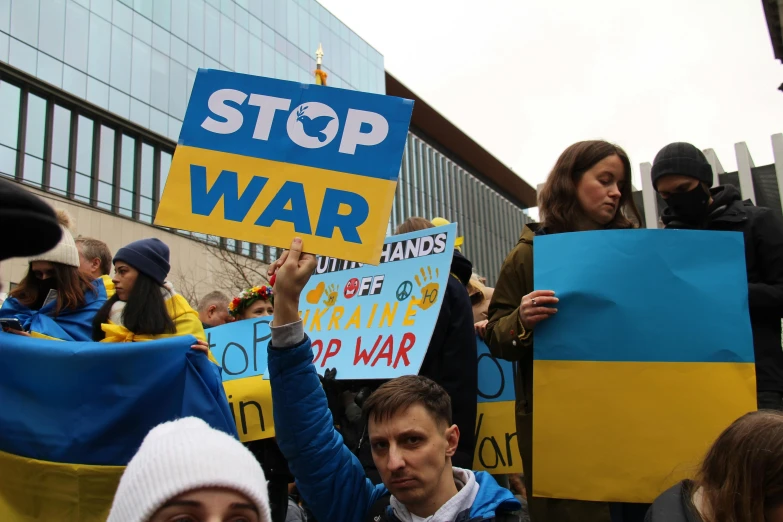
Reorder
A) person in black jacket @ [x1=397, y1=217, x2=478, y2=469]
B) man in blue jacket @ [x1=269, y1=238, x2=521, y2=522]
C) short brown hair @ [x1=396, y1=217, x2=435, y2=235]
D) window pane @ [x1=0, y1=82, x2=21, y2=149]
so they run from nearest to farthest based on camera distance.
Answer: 1. man in blue jacket @ [x1=269, y1=238, x2=521, y2=522]
2. person in black jacket @ [x1=397, y1=217, x2=478, y2=469]
3. short brown hair @ [x1=396, y1=217, x2=435, y2=235]
4. window pane @ [x1=0, y1=82, x2=21, y2=149]

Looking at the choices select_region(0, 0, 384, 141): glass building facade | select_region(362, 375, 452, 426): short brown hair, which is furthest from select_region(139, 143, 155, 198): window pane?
select_region(362, 375, 452, 426): short brown hair

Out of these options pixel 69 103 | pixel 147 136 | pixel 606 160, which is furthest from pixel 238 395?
pixel 147 136

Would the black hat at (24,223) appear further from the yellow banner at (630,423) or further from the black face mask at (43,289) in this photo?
the black face mask at (43,289)

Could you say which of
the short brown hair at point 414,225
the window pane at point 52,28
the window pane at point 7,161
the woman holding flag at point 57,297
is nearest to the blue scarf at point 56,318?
the woman holding flag at point 57,297

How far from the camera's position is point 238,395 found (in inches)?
186

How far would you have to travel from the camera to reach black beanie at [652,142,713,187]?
3018 millimetres

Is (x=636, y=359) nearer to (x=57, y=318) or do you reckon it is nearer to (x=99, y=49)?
(x=57, y=318)

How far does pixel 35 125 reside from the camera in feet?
82.2

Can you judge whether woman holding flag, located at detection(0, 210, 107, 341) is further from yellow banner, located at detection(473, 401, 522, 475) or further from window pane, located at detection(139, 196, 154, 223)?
window pane, located at detection(139, 196, 154, 223)

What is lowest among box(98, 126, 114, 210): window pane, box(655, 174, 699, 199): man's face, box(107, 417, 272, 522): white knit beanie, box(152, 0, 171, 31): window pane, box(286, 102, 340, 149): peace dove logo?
box(107, 417, 272, 522): white knit beanie

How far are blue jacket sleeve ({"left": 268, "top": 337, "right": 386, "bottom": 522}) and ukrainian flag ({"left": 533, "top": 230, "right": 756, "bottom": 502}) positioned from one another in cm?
64

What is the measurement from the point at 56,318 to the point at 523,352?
227 cm

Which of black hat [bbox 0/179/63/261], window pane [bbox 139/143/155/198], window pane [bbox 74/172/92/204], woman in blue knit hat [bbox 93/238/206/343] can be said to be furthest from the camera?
window pane [bbox 139/143/155/198]

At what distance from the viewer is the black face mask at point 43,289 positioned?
389cm
